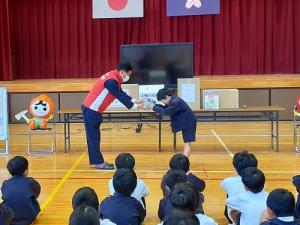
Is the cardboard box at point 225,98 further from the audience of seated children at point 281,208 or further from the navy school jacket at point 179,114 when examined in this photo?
the audience of seated children at point 281,208

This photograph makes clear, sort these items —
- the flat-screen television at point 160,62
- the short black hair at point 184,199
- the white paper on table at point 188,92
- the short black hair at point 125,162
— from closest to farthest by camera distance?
the short black hair at point 184,199 → the short black hair at point 125,162 → the white paper on table at point 188,92 → the flat-screen television at point 160,62

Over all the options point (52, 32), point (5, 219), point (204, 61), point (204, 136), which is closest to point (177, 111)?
point (204, 136)

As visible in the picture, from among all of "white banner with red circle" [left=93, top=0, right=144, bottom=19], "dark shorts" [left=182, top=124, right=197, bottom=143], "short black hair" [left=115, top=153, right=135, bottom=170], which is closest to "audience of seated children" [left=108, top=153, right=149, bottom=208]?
"short black hair" [left=115, top=153, right=135, bottom=170]

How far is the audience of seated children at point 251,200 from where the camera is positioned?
3.36 metres

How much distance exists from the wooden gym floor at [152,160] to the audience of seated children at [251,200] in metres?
0.84

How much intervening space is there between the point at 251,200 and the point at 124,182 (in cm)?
88

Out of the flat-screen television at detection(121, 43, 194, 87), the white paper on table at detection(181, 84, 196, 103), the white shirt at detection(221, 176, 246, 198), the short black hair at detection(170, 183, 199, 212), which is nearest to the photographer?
the short black hair at detection(170, 183, 199, 212)

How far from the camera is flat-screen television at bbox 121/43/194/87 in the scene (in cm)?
991

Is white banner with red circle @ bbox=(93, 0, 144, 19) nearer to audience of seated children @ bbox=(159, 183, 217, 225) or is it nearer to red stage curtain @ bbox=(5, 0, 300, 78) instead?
red stage curtain @ bbox=(5, 0, 300, 78)

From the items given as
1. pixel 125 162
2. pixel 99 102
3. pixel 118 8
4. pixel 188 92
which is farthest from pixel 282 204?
pixel 118 8

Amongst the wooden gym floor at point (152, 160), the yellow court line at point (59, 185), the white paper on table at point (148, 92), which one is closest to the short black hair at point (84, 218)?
the wooden gym floor at point (152, 160)

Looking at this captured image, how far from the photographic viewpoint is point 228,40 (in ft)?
38.7

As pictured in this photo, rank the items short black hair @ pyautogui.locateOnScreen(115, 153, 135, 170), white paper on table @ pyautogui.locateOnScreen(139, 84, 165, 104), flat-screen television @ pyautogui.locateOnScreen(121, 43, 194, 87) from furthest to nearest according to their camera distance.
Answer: flat-screen television @ pyautogui.locateOnScreen(121, 43, 194, 87) < white paper on table @ pyautogui.locateOnScreen(139, 84, 165, 104) < short black hair @ pyautogui.locateOnScreen(115, 153, 135, 170)

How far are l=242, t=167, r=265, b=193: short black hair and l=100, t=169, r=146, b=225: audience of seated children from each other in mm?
783
